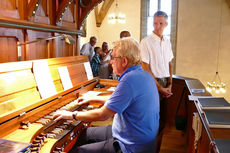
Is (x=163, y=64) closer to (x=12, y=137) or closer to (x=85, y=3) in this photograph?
(x=85, y=3)

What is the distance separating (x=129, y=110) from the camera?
1584 mm

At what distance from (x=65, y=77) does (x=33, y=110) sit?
790mm

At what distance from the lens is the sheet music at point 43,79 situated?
6.34 ft

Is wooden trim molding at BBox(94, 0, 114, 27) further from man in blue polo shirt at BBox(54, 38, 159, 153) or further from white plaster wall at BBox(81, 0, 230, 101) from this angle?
man in blue polo shirt at BBox(54, 38, 159, 153)

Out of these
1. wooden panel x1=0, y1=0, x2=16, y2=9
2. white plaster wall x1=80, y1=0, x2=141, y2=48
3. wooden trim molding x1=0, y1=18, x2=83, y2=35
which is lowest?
wooden trim molding x1=0, y1=18, x2=83, y2=35

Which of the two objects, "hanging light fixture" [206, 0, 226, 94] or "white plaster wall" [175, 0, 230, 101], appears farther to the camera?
"white plaster wall" [175, 0, 230, 101]

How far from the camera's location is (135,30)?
9461 millimetres

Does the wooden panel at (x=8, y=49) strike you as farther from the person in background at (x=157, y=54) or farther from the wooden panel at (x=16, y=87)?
the person in background at (x=157, y=54)

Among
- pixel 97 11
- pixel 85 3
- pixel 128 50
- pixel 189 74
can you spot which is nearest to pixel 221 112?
pixel 128 50

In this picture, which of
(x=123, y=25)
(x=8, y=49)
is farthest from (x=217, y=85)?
(x=8, y=49)

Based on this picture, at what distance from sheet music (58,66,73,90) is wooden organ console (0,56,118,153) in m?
0.04

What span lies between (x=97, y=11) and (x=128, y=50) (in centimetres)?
831

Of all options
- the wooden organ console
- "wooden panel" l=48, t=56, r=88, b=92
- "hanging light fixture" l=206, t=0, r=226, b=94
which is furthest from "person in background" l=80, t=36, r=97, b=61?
"hanging light fixture" l=206, t=0, r=226, b=94

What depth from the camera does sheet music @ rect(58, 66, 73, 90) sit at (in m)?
2.32
